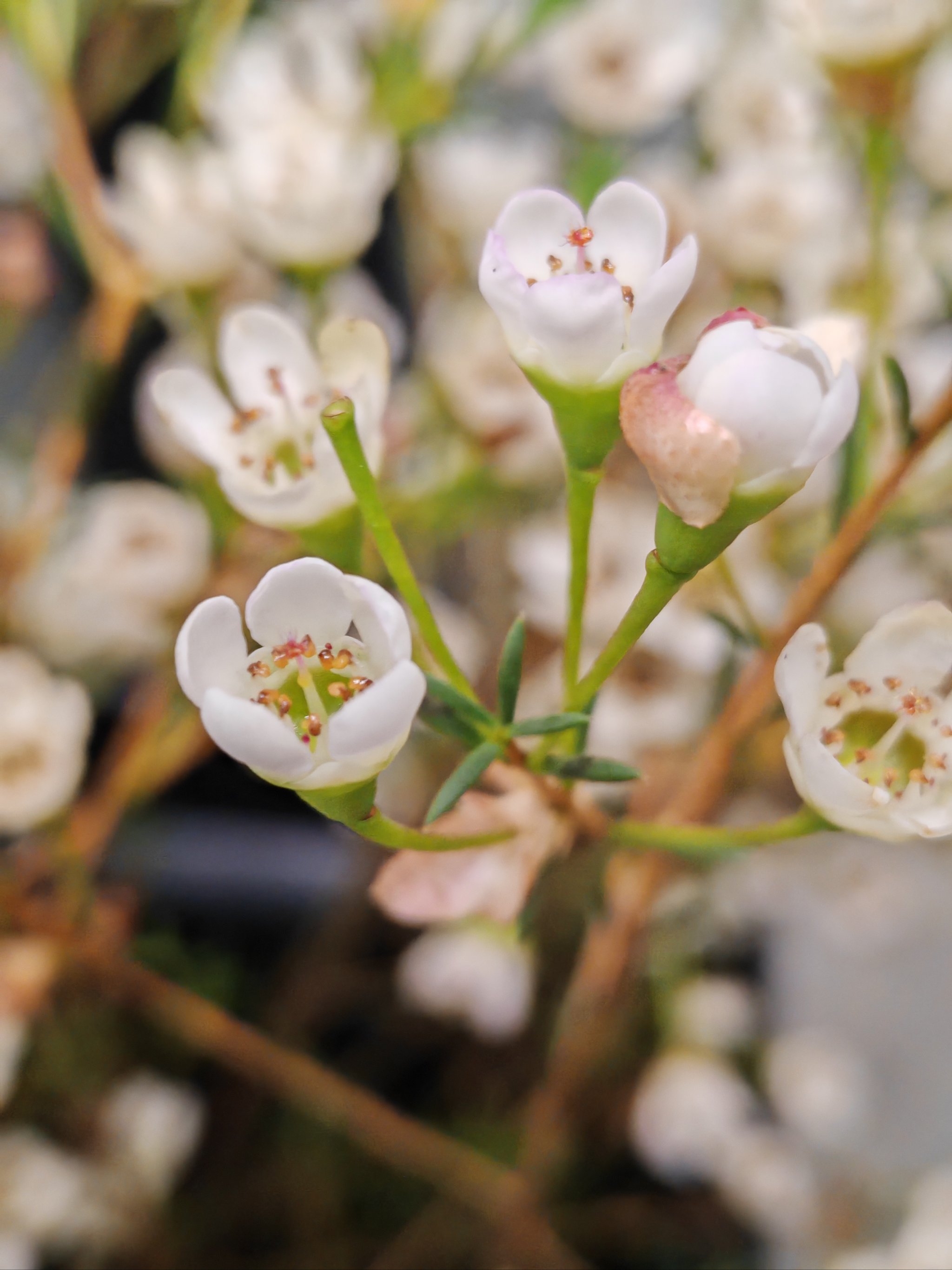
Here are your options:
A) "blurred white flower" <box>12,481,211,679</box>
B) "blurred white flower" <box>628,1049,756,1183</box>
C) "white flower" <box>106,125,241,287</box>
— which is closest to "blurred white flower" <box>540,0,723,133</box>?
"white flower" <box>106,125,241,287</box>

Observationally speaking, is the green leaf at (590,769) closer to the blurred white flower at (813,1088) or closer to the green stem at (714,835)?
the green stem at (714,835)

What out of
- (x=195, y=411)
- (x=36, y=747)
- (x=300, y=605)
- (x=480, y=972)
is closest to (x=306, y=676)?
(x=300, y=605)

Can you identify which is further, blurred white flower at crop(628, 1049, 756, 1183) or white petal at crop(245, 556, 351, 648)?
blurred white flower at crop(628, 1049, 756, 1183)

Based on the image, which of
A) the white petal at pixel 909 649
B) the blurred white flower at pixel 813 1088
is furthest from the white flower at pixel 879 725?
the blurred white flower at pixel 813 1088

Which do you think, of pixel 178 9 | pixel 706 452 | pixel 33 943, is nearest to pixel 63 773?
pixel 33 943

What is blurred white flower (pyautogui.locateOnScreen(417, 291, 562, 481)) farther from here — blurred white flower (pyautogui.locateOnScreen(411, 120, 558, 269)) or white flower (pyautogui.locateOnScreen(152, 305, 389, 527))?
white flower (pyautogui.locateOnScreen(152, 305, 389, 527))
